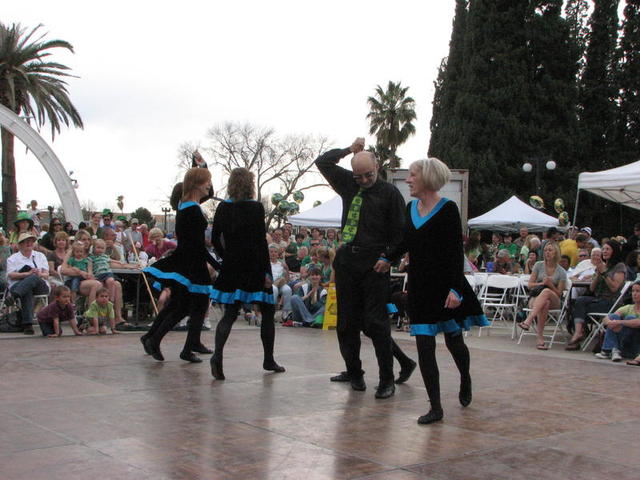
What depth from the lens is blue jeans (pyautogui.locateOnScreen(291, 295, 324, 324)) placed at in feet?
38.6

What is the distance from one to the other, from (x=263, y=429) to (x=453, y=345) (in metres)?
1.48

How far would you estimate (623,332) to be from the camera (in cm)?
846

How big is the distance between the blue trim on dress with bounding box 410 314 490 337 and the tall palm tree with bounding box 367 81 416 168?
162ft

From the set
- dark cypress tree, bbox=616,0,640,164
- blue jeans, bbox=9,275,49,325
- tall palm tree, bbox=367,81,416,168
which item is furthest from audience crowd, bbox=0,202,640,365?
tall palm tree, bbox=367,81,416,168

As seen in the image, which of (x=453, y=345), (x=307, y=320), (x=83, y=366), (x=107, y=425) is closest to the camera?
(x=107, y=425)

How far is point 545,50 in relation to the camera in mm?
36000

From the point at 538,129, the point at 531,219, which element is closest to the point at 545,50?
the point at 538,129

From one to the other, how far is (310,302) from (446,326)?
23.2ft

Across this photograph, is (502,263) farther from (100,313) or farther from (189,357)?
(189,357)

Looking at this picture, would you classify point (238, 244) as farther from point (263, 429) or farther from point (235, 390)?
point (263, 429)

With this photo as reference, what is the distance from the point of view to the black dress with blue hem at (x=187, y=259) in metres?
6.91

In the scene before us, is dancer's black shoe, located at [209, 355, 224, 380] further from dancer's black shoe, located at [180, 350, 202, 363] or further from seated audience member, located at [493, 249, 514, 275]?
seated audience member, located at [493, 249, 514, 275]

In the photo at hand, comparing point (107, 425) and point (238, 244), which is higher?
point (238, 244)

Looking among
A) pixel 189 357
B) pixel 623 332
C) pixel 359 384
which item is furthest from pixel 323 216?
pixel 359 384
